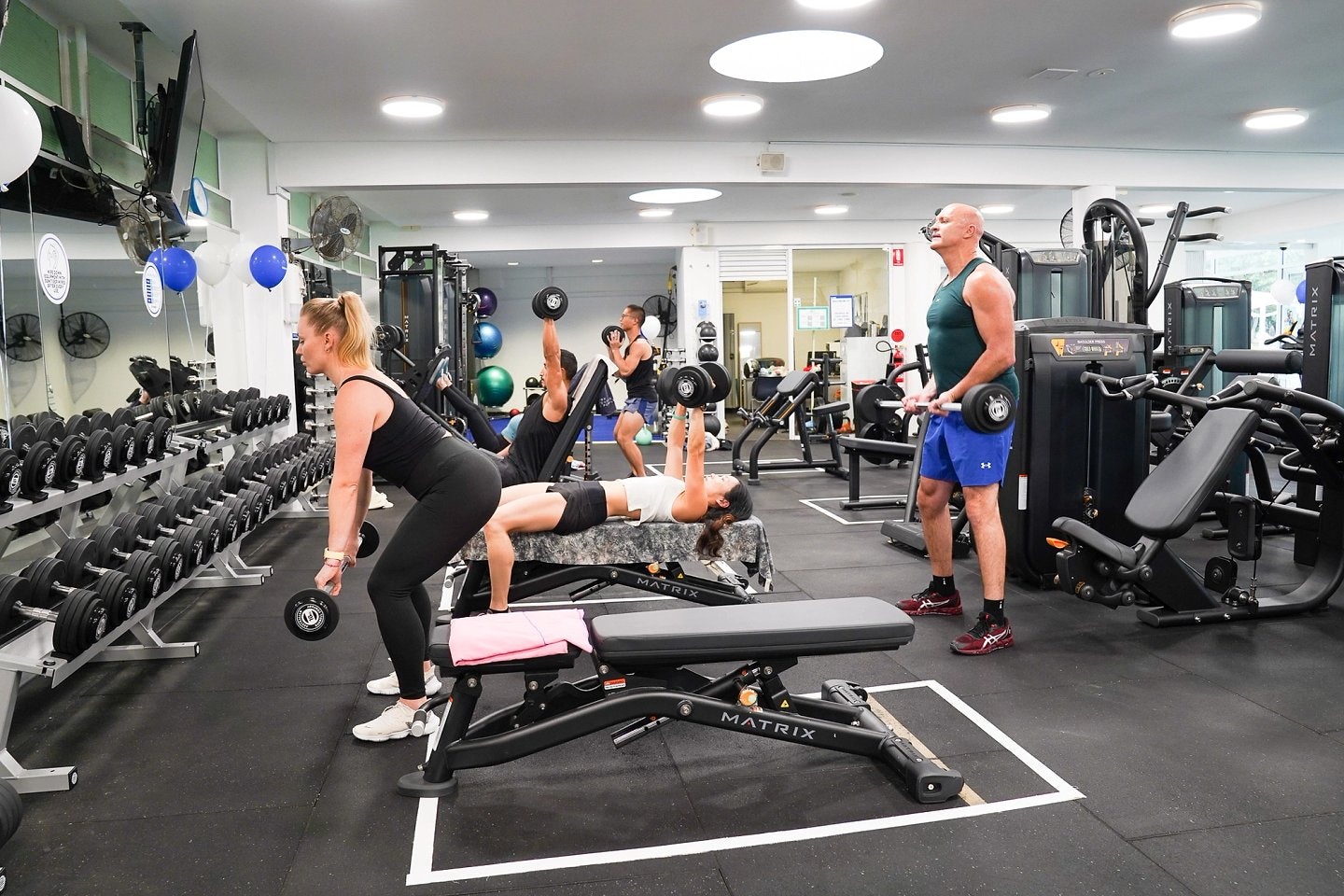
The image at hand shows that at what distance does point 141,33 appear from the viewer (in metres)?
4.26

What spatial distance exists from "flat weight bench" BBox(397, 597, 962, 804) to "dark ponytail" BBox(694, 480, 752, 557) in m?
1.07

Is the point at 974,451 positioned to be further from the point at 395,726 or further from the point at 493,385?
the point at 493,385

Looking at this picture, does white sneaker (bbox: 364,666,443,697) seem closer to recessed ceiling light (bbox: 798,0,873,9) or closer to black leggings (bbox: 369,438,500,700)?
black leggings (bbox: 369,438,500,700)

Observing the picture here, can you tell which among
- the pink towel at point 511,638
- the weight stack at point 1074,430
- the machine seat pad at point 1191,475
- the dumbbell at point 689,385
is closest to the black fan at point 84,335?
the dumbbell at point 689,385

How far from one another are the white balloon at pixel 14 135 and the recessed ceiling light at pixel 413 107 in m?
2.93

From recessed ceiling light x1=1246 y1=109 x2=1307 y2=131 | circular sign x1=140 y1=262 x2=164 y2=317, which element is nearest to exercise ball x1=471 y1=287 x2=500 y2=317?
circular sign x1=140 y1=262 x2=164 y2=317

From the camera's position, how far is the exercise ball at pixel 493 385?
1157 centimetres

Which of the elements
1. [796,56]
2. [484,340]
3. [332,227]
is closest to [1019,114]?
[796,56]

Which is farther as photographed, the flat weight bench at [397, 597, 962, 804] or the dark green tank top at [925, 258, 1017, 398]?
the dark green tank top at [925, 258, 1017, 398]

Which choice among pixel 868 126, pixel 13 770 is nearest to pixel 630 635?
pixel 13 770

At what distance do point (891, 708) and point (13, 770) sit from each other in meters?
2.27

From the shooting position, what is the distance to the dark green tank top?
10.6 feet

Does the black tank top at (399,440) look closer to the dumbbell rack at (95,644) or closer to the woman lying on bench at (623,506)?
the woman lying on bench at (623,506)

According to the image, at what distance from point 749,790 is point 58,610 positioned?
187 centimetres
